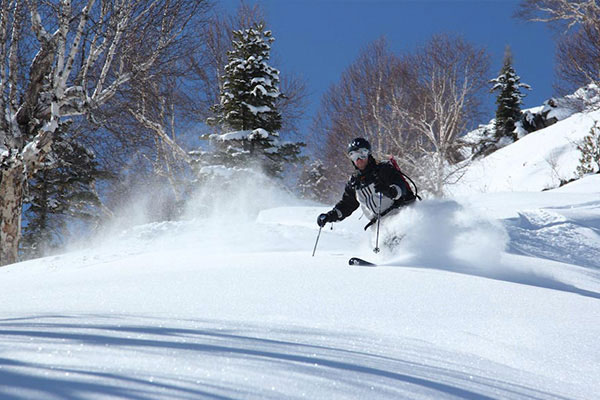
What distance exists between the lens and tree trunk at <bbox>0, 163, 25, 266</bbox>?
768 cm

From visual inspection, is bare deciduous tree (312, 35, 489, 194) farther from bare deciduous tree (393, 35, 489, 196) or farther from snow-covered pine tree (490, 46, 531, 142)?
snow-covered pine tree (490, 46, 531, 142)

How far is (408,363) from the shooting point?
1.53 meters

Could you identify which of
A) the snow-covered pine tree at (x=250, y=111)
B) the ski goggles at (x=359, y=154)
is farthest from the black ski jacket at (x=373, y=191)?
the snow-covered pine tree at (x=250, y=111)

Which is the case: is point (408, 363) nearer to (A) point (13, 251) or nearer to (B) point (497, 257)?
(B) point (497, 257)

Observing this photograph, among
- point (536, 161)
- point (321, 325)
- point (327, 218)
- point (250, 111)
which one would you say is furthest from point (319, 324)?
point (536, 161)

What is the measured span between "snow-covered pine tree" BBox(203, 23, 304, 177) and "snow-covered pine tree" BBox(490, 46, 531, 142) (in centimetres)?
2274

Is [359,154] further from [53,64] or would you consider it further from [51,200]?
[51,200]

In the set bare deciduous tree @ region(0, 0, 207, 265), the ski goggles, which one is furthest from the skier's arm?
bare deciduous tree @ region(0, 0, 207, 265)

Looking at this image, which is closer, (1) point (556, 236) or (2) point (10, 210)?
(1) point (556, 236)

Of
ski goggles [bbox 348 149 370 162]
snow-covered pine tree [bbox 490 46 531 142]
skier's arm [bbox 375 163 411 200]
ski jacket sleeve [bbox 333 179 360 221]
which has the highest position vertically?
snow-covered pine tree [bbox 490 46 531 142]

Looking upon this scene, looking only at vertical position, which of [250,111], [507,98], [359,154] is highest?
[507,98]

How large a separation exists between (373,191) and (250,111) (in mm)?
11312

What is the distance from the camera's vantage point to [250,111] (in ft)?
50.1

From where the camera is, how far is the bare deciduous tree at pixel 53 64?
6.87 meters
